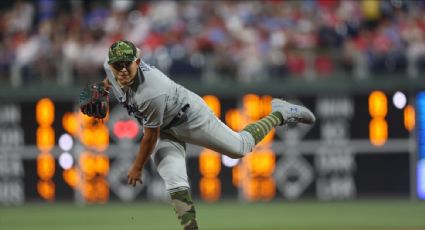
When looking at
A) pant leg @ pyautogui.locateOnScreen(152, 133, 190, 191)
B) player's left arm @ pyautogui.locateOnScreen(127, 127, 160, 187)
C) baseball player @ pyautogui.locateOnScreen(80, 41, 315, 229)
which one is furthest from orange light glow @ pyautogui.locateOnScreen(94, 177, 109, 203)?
player's left arm @ pyautogui.locateOnScreen(127, 127, 160, 187)

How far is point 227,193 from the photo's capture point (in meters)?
15.6

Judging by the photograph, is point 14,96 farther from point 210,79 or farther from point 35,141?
point 210,79

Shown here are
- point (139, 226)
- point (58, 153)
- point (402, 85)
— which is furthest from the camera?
point (58, 153)

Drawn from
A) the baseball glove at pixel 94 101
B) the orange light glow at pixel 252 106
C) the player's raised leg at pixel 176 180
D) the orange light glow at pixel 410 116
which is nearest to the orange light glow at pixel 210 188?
the orange light glow at pixel 252 106

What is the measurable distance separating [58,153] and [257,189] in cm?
332

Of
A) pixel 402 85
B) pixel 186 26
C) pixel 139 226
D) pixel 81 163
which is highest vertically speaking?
pixel 186 26

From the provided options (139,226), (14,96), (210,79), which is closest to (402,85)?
(210,79)

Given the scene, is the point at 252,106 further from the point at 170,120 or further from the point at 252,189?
the point at 170,120

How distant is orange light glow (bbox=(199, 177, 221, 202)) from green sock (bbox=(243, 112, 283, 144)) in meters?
6.44

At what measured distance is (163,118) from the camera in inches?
319

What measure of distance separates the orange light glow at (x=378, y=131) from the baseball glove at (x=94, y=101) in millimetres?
7732

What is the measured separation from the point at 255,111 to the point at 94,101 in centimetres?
731

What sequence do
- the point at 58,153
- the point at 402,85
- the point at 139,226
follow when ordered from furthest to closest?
the point at 58,153 < the point at 402,85 < the point at 139,226

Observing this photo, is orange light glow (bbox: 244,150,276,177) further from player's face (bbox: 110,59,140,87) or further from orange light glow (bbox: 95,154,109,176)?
player's face (bbox: 110,59,140,87)
